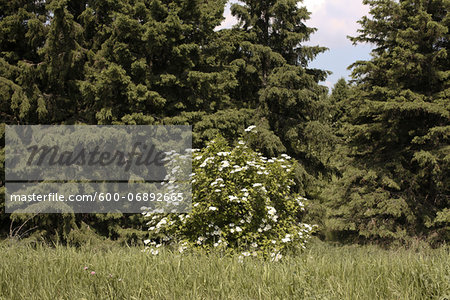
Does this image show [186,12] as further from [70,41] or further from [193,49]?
[70,41]

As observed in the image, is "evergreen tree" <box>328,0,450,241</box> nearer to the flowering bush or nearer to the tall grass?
the flowering bush

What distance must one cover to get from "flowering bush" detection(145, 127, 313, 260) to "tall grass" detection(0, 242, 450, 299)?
92.8 inches

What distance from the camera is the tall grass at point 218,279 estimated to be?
103 inches

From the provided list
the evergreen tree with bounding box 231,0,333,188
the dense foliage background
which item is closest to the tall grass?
the dense foliage background

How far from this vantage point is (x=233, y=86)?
1217cm

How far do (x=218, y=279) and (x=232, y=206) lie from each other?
304 cm

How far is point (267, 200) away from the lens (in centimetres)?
595

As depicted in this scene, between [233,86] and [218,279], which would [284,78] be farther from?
[218,279]

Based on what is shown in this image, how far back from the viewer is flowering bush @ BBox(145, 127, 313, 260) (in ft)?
19.0

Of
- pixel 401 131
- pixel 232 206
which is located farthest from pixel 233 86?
pixel 232 206

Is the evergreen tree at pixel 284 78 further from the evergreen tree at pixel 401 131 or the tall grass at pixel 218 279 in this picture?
the tall grass at pixel 218 279

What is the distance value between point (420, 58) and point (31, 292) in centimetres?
1124

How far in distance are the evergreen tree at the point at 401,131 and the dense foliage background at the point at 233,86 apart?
5cm

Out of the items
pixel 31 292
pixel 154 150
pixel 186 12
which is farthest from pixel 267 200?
pixel 186 12
